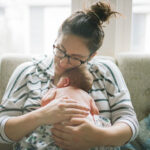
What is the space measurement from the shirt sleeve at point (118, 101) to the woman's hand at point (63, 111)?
0.73ft

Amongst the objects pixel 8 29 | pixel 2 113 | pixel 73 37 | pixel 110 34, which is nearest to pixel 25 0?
pixel 8 29

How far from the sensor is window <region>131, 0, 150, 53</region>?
77.7 inches

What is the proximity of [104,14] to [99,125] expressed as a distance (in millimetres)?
564

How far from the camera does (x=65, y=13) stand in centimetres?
200

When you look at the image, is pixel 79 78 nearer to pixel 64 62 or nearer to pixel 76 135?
pixel 64 62

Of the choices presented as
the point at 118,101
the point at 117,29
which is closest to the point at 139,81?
the point at 118,101

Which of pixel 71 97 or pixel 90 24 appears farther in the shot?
pixel 90 24

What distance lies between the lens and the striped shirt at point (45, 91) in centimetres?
109

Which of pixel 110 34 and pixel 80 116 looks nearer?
pixel 80 116

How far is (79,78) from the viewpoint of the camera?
1.03 m

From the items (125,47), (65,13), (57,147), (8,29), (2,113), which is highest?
(65,13)

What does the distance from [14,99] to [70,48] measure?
39cm

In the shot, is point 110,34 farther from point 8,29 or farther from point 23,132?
point 23,132

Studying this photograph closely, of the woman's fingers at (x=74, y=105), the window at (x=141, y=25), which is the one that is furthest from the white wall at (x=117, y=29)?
the woman's fingers at (x=74, y=105)
